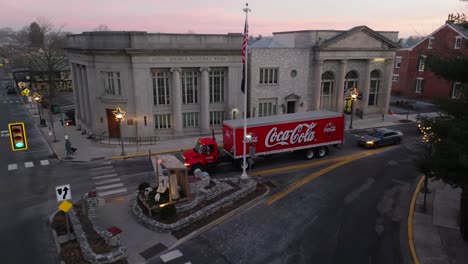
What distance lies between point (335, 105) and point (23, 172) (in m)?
34.4

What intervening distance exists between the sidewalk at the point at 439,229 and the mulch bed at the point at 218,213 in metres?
8.73

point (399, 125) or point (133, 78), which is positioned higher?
point (133, 78)

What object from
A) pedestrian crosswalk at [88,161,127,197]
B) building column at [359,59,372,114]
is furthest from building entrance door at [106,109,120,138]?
building column at [359,59,372,114]

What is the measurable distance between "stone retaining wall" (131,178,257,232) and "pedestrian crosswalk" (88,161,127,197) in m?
3.06

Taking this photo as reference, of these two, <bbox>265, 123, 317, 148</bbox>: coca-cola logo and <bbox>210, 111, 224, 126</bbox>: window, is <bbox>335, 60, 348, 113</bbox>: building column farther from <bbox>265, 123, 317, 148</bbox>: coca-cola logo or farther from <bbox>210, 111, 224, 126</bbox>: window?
<bbox>265, 123, 317, 148</bbox>: coca-cola logo

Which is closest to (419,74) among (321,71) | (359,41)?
(359,41)

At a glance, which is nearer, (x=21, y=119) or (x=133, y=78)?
(x=133, y=78)

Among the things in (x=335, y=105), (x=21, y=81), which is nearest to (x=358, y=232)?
(x=335, y=105)

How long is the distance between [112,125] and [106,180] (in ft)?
40.3

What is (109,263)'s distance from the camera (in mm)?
14039

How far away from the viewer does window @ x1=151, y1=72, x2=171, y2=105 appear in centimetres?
3381

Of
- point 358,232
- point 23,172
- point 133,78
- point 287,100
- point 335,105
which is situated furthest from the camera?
point 335,105

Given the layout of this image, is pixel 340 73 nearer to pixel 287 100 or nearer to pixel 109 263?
pixel 287 100

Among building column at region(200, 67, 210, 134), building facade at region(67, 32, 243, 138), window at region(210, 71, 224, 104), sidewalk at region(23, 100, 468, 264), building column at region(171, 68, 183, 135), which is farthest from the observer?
window at region(210, 71, 224, 104)
